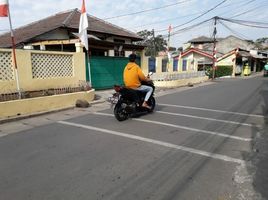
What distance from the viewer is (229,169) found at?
4.27 m

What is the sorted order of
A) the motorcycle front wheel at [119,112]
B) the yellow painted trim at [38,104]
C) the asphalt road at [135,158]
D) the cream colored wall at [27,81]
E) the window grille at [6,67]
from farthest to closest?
the cream colored wall at [27,81] < the window grille at [6,67] < the yellow painted trim at [38,104] < the motorcycle front wheel at [119,112] < the asphalt road at [135,158]

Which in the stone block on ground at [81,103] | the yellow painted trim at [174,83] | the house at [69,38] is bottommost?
the yellow painted trim at [174,83]

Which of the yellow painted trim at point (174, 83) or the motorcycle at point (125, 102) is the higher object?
the motorcycle at point (125, 102)

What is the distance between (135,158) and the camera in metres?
4.68

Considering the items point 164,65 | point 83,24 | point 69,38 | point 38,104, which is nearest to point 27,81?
point 38,104

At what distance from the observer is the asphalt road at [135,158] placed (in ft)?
11.6

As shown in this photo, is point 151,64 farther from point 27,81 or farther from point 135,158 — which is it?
point 135,158

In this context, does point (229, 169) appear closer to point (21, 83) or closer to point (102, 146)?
point (102, 146)

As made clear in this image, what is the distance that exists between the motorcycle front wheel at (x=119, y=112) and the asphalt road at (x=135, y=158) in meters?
0.20

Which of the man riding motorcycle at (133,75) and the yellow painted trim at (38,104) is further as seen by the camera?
the yellow painted trim at (38,104)

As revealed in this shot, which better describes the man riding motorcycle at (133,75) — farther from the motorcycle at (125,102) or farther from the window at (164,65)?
the window at (164,65)

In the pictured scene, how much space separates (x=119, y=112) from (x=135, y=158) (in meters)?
3.02

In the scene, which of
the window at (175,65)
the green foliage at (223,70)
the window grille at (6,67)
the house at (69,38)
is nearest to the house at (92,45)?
the house at (69,38)

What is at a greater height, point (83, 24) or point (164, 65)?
point (83, 24)
